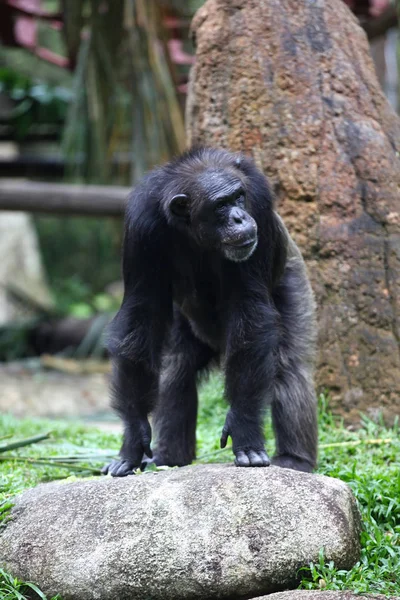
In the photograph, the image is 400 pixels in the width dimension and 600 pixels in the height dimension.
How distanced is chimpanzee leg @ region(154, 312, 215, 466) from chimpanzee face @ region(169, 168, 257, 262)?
2.84ft

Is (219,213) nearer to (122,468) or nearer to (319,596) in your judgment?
(122,468)

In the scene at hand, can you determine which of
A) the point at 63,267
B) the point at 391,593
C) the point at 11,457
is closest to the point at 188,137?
the point at 11,457

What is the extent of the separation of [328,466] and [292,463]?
0.37 meters

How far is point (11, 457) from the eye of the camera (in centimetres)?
514

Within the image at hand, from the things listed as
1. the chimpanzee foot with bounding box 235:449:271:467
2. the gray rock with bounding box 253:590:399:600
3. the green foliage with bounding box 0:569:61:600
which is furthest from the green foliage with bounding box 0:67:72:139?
the gray rock with bounding box 253:590:399:600

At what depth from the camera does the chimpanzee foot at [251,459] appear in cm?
420

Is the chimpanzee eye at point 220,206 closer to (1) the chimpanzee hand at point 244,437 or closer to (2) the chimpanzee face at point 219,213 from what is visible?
(2) the chimpanzee face at point 219,213

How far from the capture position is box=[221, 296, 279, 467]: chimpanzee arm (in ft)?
14.1

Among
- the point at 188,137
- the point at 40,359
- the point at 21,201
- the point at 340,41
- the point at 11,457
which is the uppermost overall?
the point at 340,41

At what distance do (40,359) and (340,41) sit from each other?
8.12m

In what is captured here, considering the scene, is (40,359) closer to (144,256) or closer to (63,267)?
(63,267)

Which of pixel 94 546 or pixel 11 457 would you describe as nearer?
pixel 94 546

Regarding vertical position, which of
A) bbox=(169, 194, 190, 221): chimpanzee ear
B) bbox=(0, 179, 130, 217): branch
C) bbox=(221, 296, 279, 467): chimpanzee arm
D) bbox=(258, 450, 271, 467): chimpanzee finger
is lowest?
bbox=(0, 179, 130, 217): branch

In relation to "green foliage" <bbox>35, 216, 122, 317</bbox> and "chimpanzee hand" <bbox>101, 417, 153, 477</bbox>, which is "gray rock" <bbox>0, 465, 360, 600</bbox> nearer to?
"chimpanzee hand" <bbox>101, 417, 153, 477</bbox>
